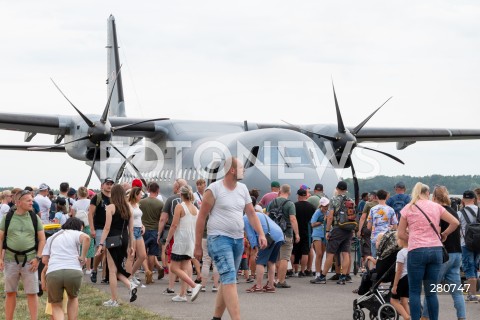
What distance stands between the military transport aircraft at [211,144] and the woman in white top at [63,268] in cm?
848

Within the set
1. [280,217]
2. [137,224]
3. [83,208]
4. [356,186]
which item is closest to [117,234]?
[137,224]

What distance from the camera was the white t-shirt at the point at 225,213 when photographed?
313 inches

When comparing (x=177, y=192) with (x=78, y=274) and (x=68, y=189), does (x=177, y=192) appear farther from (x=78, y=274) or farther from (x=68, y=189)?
(x=78, y=274)

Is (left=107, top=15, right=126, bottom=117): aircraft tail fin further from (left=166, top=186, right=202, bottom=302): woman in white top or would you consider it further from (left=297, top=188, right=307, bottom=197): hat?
(left=166, top=186, right=202, bottom=302): woman in white top

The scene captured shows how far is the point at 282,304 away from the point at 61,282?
3.72 m

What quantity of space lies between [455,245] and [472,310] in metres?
1.60

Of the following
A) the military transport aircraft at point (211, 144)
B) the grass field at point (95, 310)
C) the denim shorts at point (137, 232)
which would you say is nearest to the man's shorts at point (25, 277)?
the grass field at point (95, 310)

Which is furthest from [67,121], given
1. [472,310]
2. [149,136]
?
[472,310]

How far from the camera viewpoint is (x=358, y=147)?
22.1m

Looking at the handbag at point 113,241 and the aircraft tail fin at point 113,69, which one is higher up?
the aircraft tail fin at point 113,69

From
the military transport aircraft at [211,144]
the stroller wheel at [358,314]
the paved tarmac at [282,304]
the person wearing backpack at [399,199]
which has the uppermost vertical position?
the military transport aircraft at [211,144]

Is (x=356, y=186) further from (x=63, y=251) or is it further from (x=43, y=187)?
(x=63, y=251)

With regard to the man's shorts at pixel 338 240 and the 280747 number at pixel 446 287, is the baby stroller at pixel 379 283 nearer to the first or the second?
the 280747 number at pixel 446 287

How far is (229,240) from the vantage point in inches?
316
